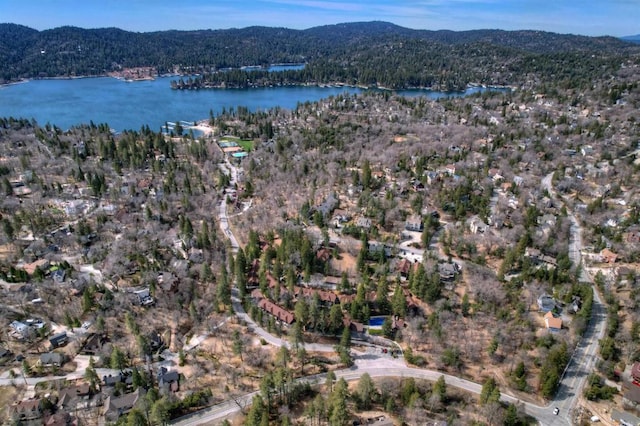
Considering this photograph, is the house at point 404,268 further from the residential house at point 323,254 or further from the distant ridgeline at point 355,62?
the distant ridgeline at point 355,62

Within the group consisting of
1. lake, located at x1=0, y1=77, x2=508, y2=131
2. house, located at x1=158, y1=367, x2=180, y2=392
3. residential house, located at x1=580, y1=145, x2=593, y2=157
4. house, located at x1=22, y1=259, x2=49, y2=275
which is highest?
lake, located at x1=0, y1=77, x2=508, y2=131

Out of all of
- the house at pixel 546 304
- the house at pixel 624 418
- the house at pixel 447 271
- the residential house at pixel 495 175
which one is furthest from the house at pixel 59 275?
the residential house at pixel 495 175

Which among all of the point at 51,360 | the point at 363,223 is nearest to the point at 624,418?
the point at 363,223

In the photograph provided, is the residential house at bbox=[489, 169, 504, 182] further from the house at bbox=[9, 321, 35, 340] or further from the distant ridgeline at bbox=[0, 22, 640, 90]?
the distant ridgeline at bbox=[0, 22, 640, 90]

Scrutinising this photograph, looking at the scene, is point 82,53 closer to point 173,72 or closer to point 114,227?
point 173,72

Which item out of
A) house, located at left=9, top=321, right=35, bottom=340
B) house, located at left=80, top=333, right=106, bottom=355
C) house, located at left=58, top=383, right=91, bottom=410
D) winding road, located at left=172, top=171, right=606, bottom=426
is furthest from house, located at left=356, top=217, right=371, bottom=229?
house, located at left=9, top=321, right=35, bottom=340

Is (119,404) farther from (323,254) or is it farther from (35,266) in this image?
(323,254)

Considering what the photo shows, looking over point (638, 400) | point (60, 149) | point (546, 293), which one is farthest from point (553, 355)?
point (60, 149)
